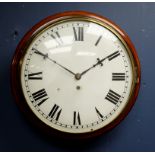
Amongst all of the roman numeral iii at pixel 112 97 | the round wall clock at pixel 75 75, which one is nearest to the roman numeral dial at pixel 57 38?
the round wall clock at pixel 75 75

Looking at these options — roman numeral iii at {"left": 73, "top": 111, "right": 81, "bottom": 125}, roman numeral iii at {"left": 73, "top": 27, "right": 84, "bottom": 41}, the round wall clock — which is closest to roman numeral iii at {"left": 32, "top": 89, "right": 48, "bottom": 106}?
the round wall clock

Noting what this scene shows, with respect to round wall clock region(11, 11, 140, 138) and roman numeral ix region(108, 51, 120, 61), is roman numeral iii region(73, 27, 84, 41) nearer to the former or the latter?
round wall clock region(11, 11, 140, 138)

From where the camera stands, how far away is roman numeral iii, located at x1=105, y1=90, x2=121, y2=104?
1.04 meters

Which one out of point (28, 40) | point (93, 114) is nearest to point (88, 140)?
point (93, 114)

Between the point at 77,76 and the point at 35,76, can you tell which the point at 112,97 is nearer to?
the point at 77,76

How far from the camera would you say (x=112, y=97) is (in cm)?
104

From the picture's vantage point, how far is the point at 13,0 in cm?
114

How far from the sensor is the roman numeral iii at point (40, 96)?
1033 mm

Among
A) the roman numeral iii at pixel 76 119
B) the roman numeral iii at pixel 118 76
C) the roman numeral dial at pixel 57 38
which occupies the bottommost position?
the roman numeral iii at pixel 76 119

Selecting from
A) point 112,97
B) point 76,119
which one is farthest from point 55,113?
point 112,97

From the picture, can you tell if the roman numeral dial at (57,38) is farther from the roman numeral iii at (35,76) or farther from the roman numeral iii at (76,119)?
the roman numeral iii at (76,119)

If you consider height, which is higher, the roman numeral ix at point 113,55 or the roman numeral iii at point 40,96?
the roman numeral ix at point 113,55

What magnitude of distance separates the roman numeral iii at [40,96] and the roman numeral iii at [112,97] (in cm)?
20

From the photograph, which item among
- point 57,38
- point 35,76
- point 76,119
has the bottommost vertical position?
point 76,119
